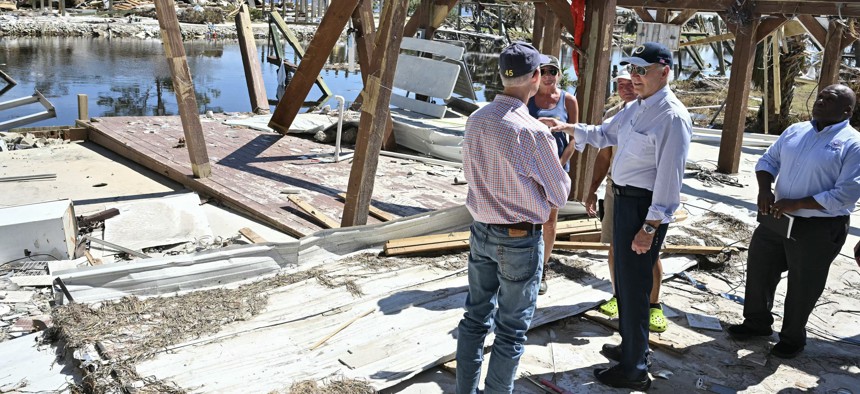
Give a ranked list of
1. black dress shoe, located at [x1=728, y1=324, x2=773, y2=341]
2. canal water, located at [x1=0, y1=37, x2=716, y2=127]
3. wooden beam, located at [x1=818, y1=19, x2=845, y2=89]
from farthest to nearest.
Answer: canal water, located at [x1=0, y1=37, x2=716, y2=127]
wooden beam, located at [x1=818, y1=19, x2=845, y2=89]
black dress shoe, located at [x1=728, y1=324, x2=773, y2=341]

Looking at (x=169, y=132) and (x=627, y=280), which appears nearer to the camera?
(x=627, y=280)

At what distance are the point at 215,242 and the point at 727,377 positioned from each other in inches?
148

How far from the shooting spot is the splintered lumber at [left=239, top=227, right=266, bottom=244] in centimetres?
553

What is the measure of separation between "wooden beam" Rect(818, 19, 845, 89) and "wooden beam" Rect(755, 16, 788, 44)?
1.10m

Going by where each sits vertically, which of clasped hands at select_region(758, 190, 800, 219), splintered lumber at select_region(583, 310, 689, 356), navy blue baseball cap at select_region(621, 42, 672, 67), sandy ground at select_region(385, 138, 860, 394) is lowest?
sandy ground at select_region(385, 138, 860, 394)

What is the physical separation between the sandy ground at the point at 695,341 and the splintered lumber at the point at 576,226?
30 centimetres

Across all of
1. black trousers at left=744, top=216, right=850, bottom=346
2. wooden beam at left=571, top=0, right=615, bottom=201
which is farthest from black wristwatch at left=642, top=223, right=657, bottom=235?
wooden beam at left=571, top=0, right=615, bottom=201

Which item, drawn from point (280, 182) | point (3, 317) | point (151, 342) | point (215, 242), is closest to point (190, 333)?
point (151, 342)

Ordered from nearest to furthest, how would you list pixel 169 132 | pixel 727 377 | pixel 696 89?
pixel 727 377 < pixel 169 132 < pixel 696 89

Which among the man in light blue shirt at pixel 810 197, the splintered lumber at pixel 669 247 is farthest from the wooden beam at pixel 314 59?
the man in light blue shirt at pixel 810 197

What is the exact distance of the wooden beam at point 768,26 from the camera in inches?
342

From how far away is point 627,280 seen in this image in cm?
372

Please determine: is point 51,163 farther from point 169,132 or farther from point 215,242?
point 215,242

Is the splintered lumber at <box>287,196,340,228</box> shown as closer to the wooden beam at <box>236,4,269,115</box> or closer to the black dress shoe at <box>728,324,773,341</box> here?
the black dress shoe at <box>728,324,773,341</box>
